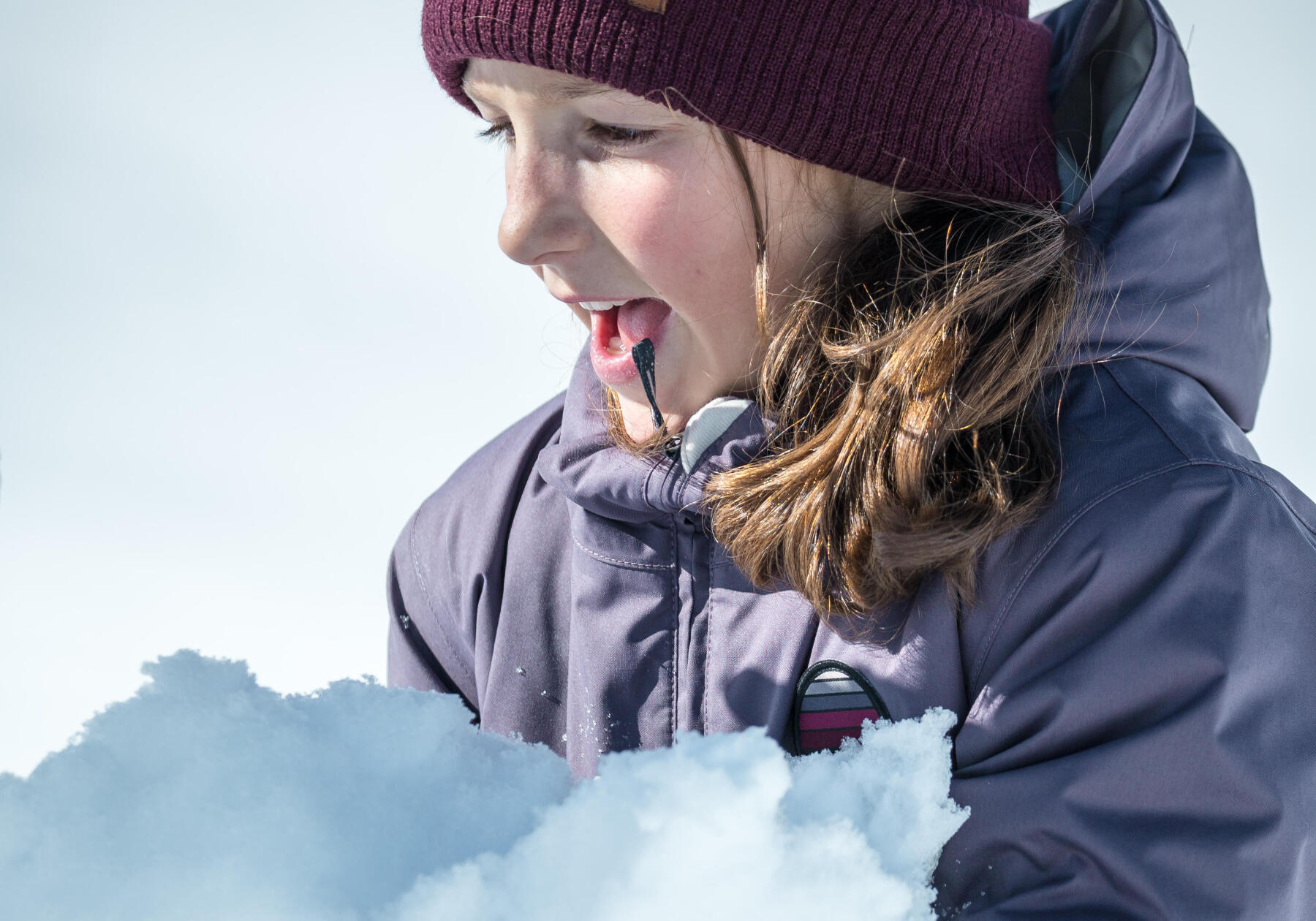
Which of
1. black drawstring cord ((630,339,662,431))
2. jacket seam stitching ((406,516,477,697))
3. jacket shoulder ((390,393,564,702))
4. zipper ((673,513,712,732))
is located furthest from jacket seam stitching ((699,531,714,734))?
jacket seam stitching ((406,516,477,697))

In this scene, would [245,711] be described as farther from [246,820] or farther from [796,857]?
[796,857]

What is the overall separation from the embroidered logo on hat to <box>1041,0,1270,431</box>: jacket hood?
11.7 inches

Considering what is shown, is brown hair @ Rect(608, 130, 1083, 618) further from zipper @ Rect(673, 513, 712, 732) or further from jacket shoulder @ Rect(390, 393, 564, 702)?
jacket shoulder @ Rect(390, 393, 564, 702)

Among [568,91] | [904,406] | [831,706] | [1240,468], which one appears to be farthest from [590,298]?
[1240,468]

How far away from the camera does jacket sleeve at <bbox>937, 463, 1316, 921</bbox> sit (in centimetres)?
66

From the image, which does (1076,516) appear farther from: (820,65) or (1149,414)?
(820,65)

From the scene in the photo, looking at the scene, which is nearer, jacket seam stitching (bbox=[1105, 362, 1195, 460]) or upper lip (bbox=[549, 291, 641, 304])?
jacket seam stitching (bbox=[1105, 362, 1195, 460])

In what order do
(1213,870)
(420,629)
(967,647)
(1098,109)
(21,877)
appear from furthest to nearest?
(420,629)
(1098,109)
(967,647)
(1213,870)
(21,877)

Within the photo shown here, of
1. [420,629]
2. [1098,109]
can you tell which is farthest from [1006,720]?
[420,629]

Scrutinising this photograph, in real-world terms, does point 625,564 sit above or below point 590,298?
below

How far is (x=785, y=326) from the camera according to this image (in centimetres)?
81

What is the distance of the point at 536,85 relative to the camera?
0.78m

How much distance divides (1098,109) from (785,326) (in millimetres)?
355

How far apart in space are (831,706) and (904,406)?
0.23 metres
